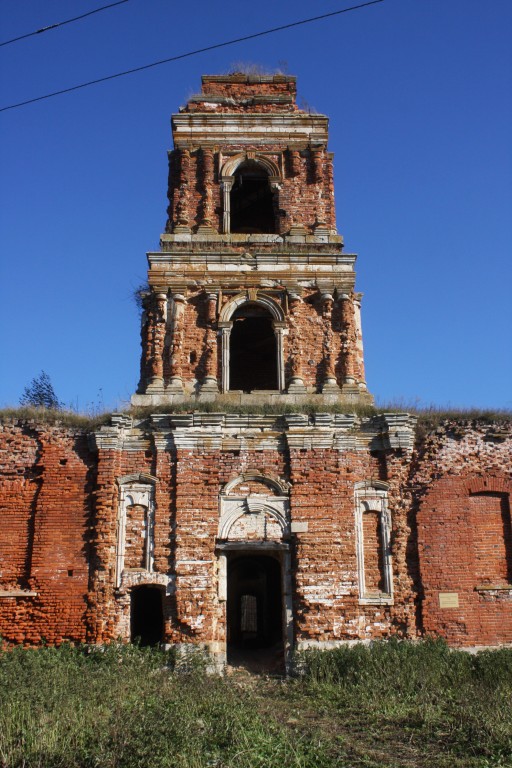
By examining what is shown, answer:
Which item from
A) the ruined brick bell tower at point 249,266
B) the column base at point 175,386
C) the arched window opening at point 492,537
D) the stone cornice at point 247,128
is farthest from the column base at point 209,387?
the stone cornice at point 247,128

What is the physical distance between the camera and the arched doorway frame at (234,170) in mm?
15578

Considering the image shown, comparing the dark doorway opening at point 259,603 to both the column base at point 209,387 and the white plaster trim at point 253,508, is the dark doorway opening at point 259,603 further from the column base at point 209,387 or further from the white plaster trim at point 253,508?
the column base at point 209,387

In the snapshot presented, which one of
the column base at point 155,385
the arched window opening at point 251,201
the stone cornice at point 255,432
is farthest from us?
the arched window opening at point 251,201

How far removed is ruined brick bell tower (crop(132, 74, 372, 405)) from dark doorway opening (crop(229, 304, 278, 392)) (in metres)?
0.04

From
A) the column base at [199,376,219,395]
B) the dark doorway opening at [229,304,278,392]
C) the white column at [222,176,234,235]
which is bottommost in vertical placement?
the column base at [199,376,219,395]

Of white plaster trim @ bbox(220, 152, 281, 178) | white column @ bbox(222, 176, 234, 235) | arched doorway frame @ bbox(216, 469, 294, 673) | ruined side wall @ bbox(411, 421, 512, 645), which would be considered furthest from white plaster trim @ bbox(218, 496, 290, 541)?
white plaster trim @ bbox(220, 152, 281, 178)

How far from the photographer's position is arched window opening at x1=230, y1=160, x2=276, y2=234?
1631 cm

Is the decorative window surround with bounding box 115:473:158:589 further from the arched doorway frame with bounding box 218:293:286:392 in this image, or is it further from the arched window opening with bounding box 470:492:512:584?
the arched window opening with bounding box 470:492:512:584

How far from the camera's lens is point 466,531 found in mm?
12266

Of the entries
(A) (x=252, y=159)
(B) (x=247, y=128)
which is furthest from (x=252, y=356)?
(B) (x=247, y=128)

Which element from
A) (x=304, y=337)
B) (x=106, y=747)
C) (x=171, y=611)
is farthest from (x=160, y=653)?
(x=304, y=337)

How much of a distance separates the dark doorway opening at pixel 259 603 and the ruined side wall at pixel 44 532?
3.92 metres

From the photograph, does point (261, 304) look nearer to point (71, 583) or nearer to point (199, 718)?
point (71, 583)

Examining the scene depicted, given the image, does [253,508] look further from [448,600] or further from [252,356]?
[252,356]
